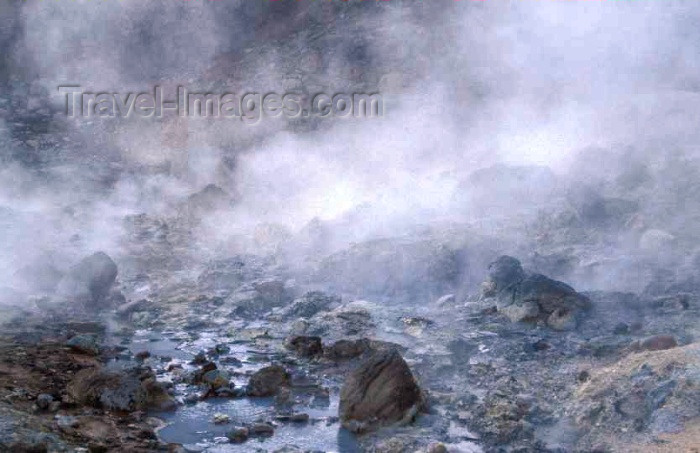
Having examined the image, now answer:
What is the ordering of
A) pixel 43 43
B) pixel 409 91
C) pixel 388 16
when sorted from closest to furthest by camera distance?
1. pixel 409 91
2. pixel 388 16
3. pixel 43 43

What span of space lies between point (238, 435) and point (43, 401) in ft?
3.85

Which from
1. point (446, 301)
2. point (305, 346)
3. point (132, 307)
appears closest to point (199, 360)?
point (305, 346)

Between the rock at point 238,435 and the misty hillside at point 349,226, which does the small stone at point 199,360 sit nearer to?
the misty hillside at point 349,226

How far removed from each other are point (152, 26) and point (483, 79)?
6.71 metres

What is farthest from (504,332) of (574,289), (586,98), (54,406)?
(586,98)

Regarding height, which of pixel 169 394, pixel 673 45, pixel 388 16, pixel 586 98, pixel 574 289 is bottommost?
pixel 169 394

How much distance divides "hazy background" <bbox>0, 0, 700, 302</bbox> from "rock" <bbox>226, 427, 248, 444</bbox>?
11.9 feet

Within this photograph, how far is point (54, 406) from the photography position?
428cm

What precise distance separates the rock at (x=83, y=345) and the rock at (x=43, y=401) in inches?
39.7

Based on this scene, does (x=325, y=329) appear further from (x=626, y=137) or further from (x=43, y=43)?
(x=43, y=43)

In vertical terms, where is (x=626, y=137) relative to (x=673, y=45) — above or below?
below

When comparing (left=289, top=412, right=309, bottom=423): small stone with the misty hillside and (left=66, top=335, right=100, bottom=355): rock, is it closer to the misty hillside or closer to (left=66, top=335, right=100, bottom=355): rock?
the misty hillside

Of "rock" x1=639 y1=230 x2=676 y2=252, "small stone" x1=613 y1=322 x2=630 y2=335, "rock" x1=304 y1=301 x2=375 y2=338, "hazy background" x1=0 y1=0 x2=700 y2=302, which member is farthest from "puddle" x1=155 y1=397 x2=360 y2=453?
"rock" x1=639 y1=230 x2=676 y2=252

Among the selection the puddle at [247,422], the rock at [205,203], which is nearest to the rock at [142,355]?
the puddle at [247,422]
